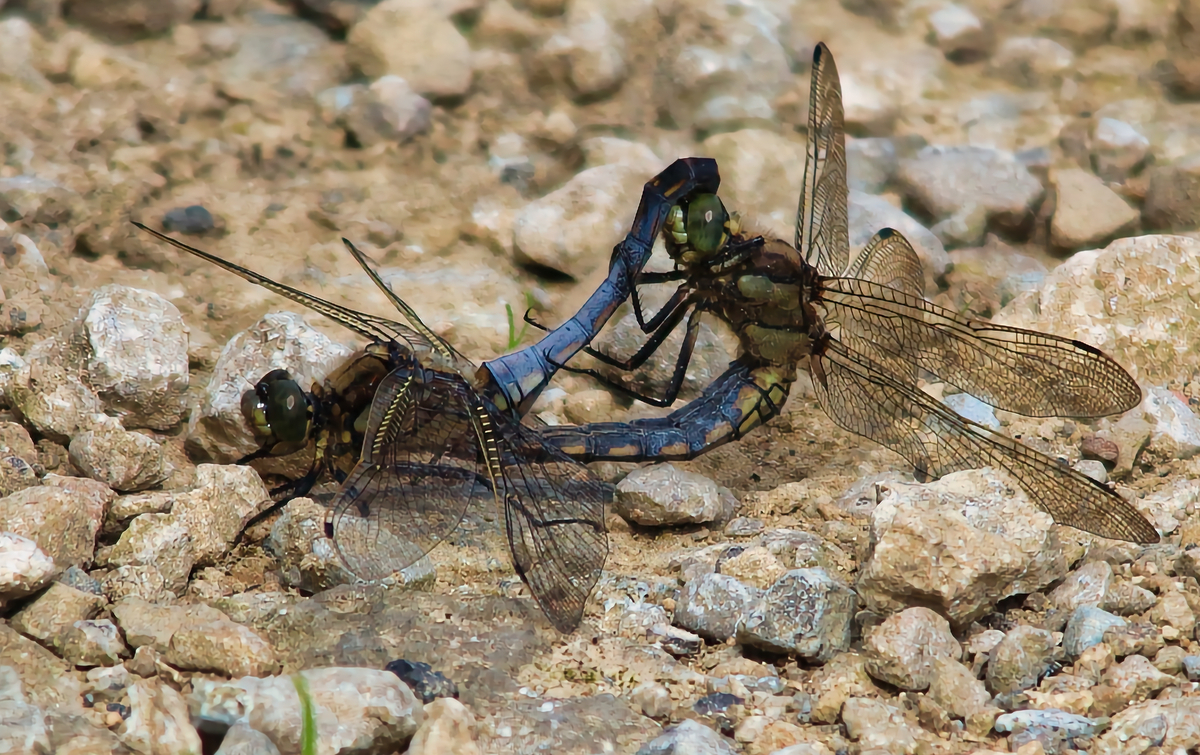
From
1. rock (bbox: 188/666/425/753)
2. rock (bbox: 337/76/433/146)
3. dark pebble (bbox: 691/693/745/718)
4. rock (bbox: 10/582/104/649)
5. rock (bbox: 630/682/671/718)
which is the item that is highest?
rock (bbox: 337/76/433/146)

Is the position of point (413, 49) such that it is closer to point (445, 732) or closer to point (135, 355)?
point (135, 355)

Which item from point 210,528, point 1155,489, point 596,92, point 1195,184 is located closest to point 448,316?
point 210,528

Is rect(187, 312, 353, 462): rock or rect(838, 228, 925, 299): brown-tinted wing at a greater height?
rect(838, 228, 925, 299): brown-tinted wing

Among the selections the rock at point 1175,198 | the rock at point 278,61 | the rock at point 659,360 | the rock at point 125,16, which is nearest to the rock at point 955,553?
the rock at point 659,360

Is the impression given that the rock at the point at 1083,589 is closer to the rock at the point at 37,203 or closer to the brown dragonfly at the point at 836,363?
the brown dragonfly at the point at 836,363

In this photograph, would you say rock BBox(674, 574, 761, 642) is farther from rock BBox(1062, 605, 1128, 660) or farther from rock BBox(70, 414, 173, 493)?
rock BBox(70, 414, 173, 493)

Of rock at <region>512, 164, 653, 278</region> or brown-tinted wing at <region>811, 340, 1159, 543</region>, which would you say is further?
rock at <region>512, 164, 653, 278</region>

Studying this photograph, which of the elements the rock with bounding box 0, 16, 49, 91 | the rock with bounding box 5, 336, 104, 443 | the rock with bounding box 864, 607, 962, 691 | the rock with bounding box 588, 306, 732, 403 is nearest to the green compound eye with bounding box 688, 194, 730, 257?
the rock with bounding box 588, 306, 732, 403
